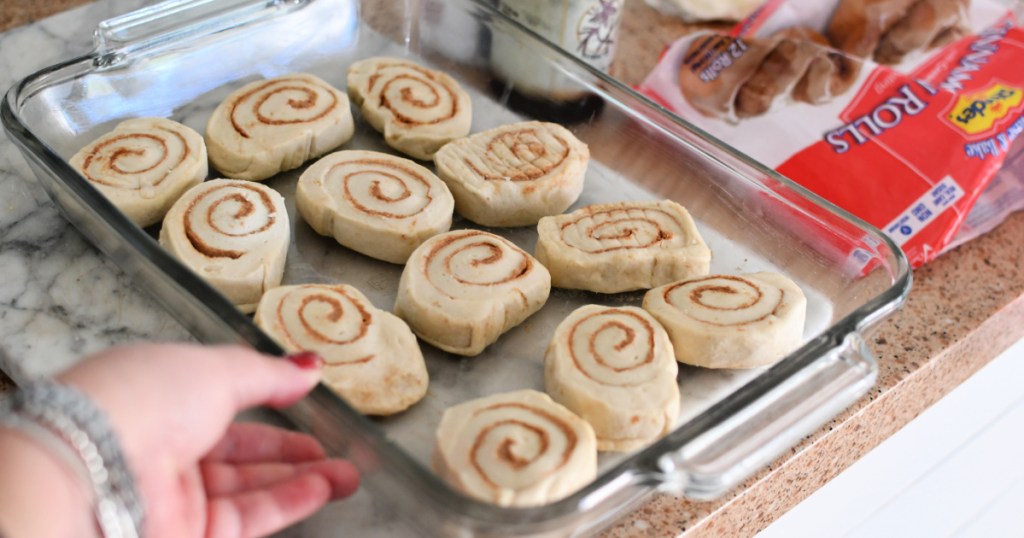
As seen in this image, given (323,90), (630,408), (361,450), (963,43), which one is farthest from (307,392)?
(963,43)

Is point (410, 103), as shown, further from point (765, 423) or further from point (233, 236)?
point (765, 423)

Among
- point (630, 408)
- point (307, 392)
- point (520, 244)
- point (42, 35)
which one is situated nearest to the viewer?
point (307, 392)

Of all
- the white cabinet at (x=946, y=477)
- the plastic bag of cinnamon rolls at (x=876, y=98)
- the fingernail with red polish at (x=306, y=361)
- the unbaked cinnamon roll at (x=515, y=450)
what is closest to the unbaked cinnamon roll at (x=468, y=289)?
the unbaked cinnamon roll at (x=515, y=450)

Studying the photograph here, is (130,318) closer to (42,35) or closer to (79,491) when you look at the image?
(79,491)

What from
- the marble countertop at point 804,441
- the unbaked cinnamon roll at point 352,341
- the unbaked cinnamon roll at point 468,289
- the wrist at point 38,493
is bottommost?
the marble countertop at point 804,441

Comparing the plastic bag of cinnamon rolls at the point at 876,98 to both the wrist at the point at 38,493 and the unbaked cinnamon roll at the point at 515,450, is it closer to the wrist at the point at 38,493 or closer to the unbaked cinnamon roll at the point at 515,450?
the unbaked cinnamon roll at the point at 515,450

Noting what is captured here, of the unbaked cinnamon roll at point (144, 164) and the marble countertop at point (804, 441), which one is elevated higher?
the unbaked cinnamon roll at point (144, 164)
